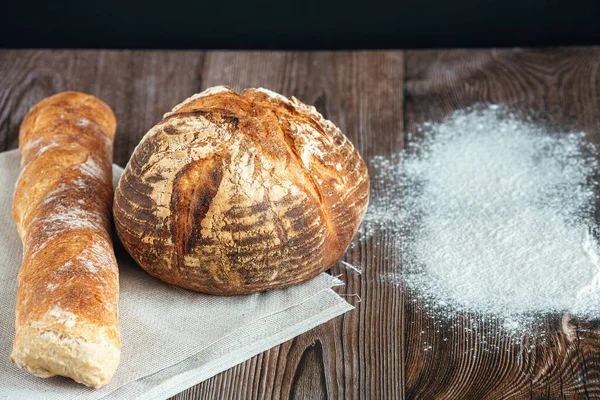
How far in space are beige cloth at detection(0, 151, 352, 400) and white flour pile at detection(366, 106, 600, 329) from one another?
23 centimetres

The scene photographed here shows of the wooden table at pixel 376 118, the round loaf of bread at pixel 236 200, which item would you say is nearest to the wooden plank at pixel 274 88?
the wooden table at pixel 376 118

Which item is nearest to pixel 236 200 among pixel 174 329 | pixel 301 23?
pixel 174 329

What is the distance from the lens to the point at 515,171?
6.43 feet

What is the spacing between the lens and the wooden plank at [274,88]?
161cm

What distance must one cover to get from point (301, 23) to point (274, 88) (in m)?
0.42

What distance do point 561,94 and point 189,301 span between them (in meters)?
1.20

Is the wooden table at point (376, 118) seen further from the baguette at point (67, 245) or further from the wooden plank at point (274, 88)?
the baguette at point (67, 245)

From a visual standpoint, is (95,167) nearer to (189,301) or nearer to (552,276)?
(189,301)

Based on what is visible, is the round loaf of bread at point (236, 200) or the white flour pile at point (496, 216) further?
the white flour pile at point (496, 216)

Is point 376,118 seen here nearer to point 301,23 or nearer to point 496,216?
point 496,216

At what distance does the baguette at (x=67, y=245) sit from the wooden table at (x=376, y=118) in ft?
0.57

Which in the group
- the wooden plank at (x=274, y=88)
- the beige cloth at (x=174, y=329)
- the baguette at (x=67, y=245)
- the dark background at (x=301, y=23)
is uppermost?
the dark background at (x=301, y=23)

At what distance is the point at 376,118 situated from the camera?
2211 millimetres

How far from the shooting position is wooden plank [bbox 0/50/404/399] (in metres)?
1.61
